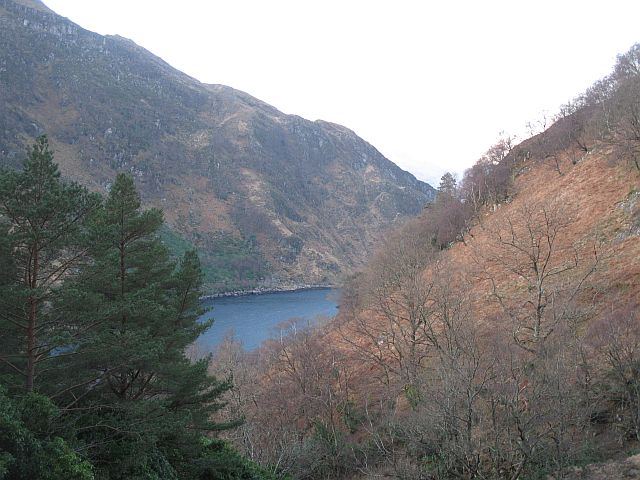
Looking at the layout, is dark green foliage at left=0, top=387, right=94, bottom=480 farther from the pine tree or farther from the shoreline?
the shoreline

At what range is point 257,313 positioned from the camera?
9712 centimetres

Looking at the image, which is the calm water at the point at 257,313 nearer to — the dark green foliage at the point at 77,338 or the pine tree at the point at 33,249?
the dark green foliage at the point at 77,338

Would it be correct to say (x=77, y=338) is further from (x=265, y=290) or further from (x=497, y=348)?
(x=265, y=290)

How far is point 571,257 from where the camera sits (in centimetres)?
2480

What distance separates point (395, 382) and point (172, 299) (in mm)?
13384

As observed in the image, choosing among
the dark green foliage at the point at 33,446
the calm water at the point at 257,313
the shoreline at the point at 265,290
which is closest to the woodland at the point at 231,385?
the dark green foliage at the point at 33,446

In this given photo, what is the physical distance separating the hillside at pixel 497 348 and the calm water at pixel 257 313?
26119 mm

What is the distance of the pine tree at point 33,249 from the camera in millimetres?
10523

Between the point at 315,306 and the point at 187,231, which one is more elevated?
the point at 187,231

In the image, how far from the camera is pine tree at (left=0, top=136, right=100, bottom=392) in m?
10.5

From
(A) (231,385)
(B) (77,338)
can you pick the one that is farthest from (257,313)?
(B) (77,338)

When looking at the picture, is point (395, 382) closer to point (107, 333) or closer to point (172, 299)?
point (172, 299)

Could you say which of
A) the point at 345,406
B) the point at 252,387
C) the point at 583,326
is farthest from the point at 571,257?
the point at 252,387

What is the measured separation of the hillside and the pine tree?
1009 centimetres
